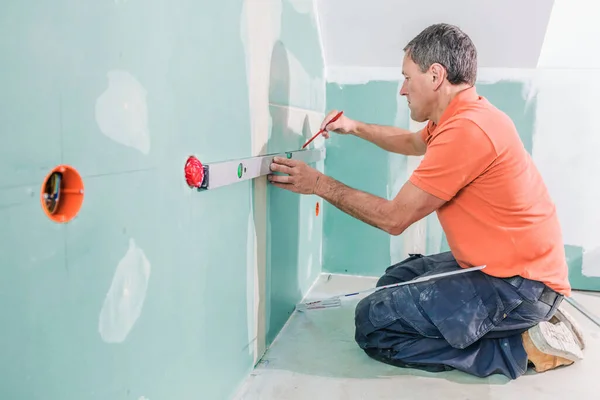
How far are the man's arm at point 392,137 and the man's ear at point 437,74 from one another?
500mm

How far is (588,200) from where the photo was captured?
A: 2.50 m

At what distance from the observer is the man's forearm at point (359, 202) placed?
165cm

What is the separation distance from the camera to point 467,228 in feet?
5.73

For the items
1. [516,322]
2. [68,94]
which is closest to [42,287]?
[68,94]

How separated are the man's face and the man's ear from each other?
1 centimetres

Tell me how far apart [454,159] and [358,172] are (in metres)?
1.08

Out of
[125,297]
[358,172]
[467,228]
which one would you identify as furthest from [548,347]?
[125,297]

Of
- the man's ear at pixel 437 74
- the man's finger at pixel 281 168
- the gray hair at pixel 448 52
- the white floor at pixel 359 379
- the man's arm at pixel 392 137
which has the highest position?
the gray hair at pixel 448 52

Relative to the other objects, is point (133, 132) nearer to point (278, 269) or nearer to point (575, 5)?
point (278, 269)

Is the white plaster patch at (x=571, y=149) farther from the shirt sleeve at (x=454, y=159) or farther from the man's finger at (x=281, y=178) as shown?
the man's finger at (x=281, y=178)

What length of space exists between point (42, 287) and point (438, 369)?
134 centimetres

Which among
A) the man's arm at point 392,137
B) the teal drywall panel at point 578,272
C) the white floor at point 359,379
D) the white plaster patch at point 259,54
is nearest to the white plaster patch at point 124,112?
the white plaster patch at point 259,54

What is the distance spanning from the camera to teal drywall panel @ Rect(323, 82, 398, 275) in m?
2.57

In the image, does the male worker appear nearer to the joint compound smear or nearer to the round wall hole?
the joint compound smear
